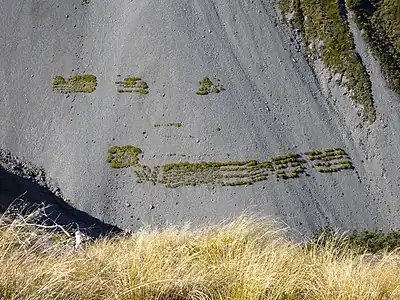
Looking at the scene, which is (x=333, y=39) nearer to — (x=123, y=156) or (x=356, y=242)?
(x=123, y=156)

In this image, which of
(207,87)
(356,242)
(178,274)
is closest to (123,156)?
(207,87)

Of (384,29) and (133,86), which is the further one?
(384,29)

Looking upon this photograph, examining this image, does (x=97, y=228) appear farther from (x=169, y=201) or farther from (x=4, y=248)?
(x=4, y=248)

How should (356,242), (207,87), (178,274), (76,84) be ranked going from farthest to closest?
(207,87), (76,84), (356,242), (178,274)

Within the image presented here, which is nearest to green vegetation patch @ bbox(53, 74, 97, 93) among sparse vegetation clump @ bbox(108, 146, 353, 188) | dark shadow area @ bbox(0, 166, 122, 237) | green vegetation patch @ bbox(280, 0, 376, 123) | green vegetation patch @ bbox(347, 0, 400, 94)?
Result: sparse vegetation clump @ bbox(108, 146, 353, 188)

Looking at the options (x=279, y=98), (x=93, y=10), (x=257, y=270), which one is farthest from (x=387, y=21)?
(x=257, y=270)

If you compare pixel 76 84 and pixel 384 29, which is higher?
pixel 384 29

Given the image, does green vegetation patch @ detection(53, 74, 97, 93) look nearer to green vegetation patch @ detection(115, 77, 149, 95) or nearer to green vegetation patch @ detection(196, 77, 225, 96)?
green vegetation patch @ detection(115, 77, 149, 95)
